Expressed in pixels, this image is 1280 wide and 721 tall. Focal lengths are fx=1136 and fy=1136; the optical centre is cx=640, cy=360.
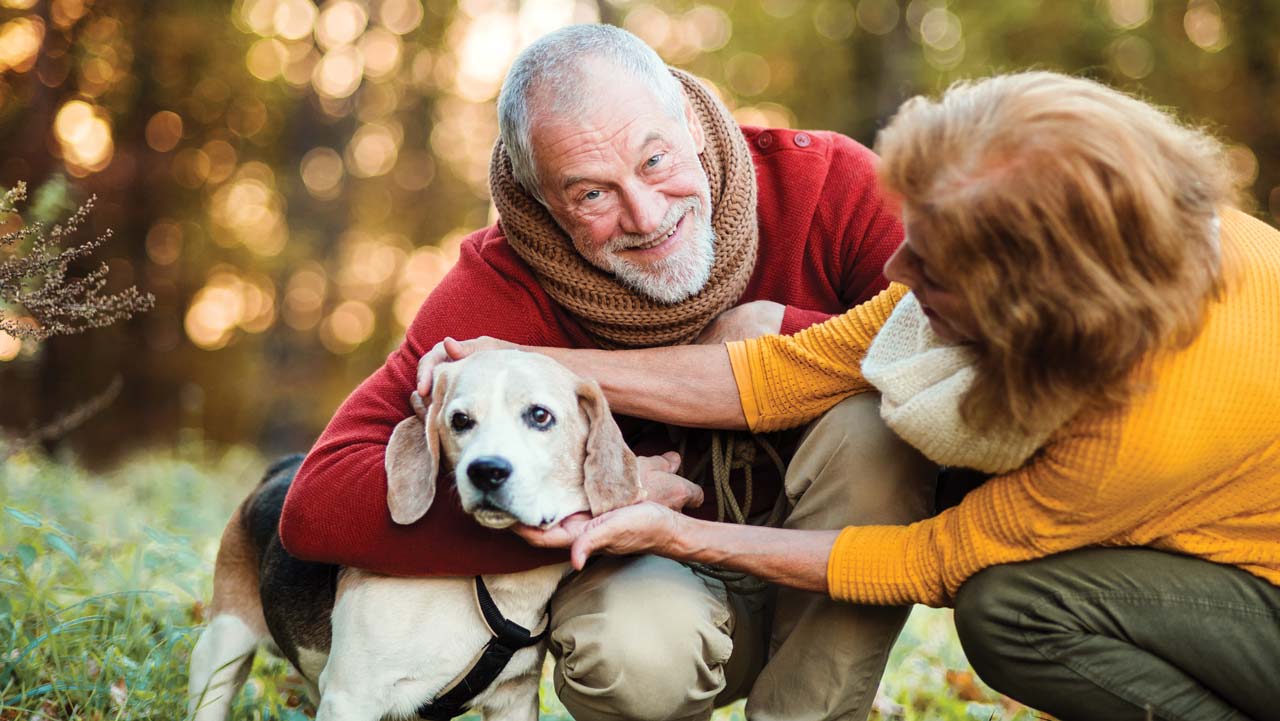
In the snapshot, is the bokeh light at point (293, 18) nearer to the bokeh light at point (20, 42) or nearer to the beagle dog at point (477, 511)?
the bokeh light at point (20, 42)

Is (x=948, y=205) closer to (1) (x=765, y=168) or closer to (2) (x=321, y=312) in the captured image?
(1) (x=765, y=168)

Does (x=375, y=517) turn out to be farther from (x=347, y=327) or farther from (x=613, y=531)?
(x=347, y=327)

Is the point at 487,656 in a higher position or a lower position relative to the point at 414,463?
lower

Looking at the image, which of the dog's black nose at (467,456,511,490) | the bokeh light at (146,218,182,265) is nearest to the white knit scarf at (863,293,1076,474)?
the dog's black nose at (467,456,511,490)

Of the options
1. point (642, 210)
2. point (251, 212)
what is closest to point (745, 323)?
point (642, 210)

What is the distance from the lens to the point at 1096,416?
225 cm

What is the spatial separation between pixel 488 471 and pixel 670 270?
34.3 inches

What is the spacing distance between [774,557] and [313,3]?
1250cm

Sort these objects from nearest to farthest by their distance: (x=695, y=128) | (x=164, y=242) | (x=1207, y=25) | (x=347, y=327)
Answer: (x=695, y=128)
(x=164, y=242)
(x=1207, y=25)
(x=347, y=327)

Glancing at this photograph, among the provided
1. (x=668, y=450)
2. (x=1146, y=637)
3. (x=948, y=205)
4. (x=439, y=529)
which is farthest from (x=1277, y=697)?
(x=439, y=529)

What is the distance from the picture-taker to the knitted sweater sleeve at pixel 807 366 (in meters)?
2.88

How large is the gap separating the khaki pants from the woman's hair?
1.84ft

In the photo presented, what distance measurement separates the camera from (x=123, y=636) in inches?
139

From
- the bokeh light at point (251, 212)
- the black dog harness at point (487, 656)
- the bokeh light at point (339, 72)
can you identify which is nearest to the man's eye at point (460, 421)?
the black dog harness at point (487, 656)
